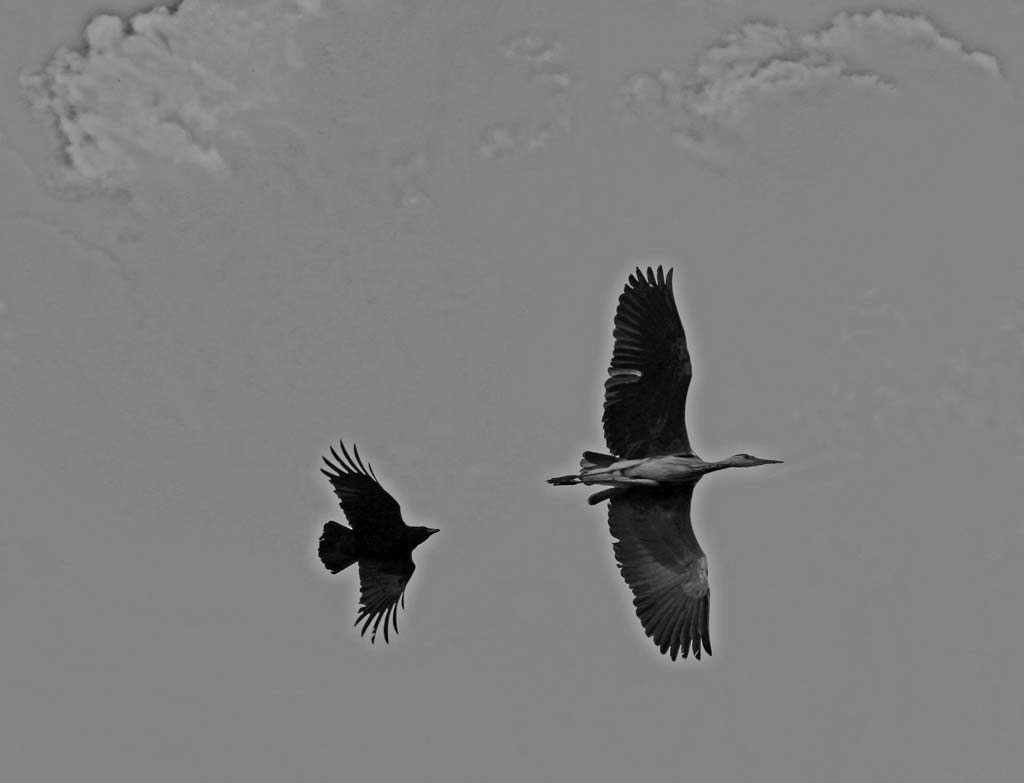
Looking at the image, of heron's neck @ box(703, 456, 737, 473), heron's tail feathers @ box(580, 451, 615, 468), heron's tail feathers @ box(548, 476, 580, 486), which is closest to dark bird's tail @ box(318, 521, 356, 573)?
heron's tail feathers @ box(548, 476, 580, 486)

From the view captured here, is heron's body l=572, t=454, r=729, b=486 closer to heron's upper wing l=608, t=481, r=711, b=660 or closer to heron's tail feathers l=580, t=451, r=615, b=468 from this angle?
heron's tail feathers l=580, t=451, r=615, b=468

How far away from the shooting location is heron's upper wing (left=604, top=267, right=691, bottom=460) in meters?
23.1

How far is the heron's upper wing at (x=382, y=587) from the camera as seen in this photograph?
23.6 meters

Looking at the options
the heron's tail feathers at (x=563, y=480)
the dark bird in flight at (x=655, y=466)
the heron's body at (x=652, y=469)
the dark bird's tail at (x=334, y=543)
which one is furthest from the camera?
the dark bird's tail at (x=334, y=543)

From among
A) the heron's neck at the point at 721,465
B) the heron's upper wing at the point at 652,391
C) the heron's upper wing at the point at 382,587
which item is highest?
the heron's upper wing at the point at 652,391

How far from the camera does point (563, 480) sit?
2247cm

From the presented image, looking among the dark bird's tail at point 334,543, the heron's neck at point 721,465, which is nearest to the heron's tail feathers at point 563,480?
the heron's neck at point 721,465

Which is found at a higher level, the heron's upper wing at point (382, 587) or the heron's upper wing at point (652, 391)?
the heron's upper wing at point (652, 391)

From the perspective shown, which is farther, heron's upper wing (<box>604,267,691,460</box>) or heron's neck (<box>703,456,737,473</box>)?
heron's upper wing (<box>604,267,691,460</box>)

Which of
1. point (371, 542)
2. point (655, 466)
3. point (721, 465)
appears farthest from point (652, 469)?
point (371, 542)

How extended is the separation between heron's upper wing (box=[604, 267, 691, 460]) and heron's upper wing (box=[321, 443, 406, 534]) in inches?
119

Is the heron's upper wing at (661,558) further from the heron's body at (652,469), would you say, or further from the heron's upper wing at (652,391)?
the heron's upper wing at (652,391)

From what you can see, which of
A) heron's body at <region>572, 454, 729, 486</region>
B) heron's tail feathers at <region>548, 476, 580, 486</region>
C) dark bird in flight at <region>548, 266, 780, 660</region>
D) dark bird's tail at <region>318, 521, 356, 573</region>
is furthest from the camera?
dark bird's tail at <region>318, 521, 356, 573</region>

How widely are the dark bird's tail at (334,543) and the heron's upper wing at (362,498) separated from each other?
165 mm
